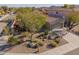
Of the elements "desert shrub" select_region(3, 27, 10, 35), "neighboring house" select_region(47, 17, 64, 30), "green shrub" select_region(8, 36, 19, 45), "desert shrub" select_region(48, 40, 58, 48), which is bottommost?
"desert shrub" select_region(48, 40, 58, 48)

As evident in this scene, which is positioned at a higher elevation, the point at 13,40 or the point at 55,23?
the point at 55,23

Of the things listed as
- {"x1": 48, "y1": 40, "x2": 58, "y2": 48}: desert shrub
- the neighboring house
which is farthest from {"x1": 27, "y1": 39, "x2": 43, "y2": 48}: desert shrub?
the neighboring house

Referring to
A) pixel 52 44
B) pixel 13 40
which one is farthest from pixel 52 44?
pixel 13 40

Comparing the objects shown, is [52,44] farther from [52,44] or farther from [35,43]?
[35,43]

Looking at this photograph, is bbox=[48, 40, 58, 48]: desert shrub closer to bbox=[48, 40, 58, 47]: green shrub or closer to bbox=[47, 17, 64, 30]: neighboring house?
bbox=[48, 40, 58, 47]: green shrub

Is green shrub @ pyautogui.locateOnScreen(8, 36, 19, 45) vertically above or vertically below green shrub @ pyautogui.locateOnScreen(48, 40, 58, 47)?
above

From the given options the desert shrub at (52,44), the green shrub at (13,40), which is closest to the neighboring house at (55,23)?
the desert shrub at (52,44)

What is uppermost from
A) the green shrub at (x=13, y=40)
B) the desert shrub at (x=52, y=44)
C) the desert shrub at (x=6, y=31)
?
the desert shrub at (x=6, y=31)

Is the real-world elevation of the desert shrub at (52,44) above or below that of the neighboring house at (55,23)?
below

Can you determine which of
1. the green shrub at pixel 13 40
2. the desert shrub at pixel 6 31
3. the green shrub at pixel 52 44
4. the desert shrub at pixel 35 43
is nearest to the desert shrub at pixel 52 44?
the green shrub at pixel 52 44

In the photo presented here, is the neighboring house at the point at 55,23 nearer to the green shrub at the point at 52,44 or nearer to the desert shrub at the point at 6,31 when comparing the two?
the green shrub at the point at 52,44
